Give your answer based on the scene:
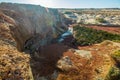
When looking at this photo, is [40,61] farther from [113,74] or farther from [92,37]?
[92,37]

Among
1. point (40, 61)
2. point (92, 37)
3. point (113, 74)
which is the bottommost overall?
point (92, 37)

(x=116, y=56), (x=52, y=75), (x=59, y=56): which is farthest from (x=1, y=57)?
(x=116, y=56)

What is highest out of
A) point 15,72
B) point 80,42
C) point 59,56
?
point 15,72

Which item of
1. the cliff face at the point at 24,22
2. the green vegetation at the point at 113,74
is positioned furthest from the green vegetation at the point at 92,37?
the green vegetation at the point at 113,74

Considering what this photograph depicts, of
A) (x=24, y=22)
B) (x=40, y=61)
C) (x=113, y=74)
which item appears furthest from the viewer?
(x=24, y=22)

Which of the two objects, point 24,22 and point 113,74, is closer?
point 113,74

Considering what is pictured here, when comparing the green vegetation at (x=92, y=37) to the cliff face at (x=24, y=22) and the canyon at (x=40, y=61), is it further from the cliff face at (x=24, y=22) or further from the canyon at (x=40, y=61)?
the canyon at (x=40, y=61)

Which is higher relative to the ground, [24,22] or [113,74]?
[24,22]

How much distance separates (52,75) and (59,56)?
5.29m

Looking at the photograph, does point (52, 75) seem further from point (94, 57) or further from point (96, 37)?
point (96, 37)

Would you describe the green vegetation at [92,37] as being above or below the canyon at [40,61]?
below

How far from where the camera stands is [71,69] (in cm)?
2269

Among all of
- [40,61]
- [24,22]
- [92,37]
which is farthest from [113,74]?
[92,37]

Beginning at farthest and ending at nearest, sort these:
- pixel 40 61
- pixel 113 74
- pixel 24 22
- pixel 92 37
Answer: pixel 92 37 < pixel 24 22 < pixel 40 61 < pixel 113 74
